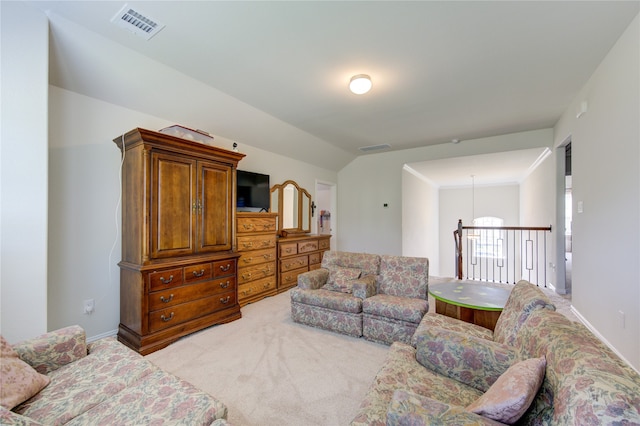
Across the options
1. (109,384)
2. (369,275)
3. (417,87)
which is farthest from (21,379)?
(417,87)

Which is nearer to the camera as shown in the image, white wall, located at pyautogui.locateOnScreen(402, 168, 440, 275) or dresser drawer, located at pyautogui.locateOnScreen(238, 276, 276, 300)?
dresser drawer, located at pyautogui.locateOnScreen(238, 276, 276, 300)

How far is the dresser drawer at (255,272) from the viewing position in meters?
3.88

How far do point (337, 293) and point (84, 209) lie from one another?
2778mm

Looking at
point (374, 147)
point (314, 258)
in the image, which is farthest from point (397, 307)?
point (374, 147)

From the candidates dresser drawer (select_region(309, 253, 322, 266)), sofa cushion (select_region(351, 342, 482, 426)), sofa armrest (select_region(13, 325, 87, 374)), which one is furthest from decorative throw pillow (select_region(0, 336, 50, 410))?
dresser drawer (select_region(309, 253, 322, 266))

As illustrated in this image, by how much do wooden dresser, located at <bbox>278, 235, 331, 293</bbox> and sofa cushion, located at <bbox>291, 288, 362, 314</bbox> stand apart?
4.53 ft

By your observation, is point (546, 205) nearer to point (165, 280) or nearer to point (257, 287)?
point (257, 287)

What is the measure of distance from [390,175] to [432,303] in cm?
306

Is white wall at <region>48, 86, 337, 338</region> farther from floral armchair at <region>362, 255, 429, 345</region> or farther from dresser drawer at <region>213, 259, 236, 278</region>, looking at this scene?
floral armchair at <region>362, 255, 429, 345</region>

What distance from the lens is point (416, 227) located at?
23.2 feet

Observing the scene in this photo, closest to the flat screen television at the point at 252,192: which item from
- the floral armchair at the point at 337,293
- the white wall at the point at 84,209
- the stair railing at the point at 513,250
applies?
the white wall at the point at 84,209

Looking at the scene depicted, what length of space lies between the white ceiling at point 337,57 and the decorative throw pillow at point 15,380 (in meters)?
2.26

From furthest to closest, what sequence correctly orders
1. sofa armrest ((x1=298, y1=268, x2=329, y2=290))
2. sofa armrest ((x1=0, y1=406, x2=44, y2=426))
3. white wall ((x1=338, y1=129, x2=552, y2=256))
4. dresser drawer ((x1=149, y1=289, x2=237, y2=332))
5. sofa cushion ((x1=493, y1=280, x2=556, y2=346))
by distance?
white wall ((x1=338, y1=129, x2=552, y2=256)) < sofa armrest ((x1=298, y1=268, x2=329, y2=290)) < dresser drawer ((x1=149, y1=289, x2=237, y2=332)) < sofa cushion ((x1=493, y1=280, x2=556, y2=346)) < sofa armrest ((x1=0, y1=406, x2=44, y2=426))

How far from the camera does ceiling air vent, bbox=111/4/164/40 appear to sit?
2027 millimetres
